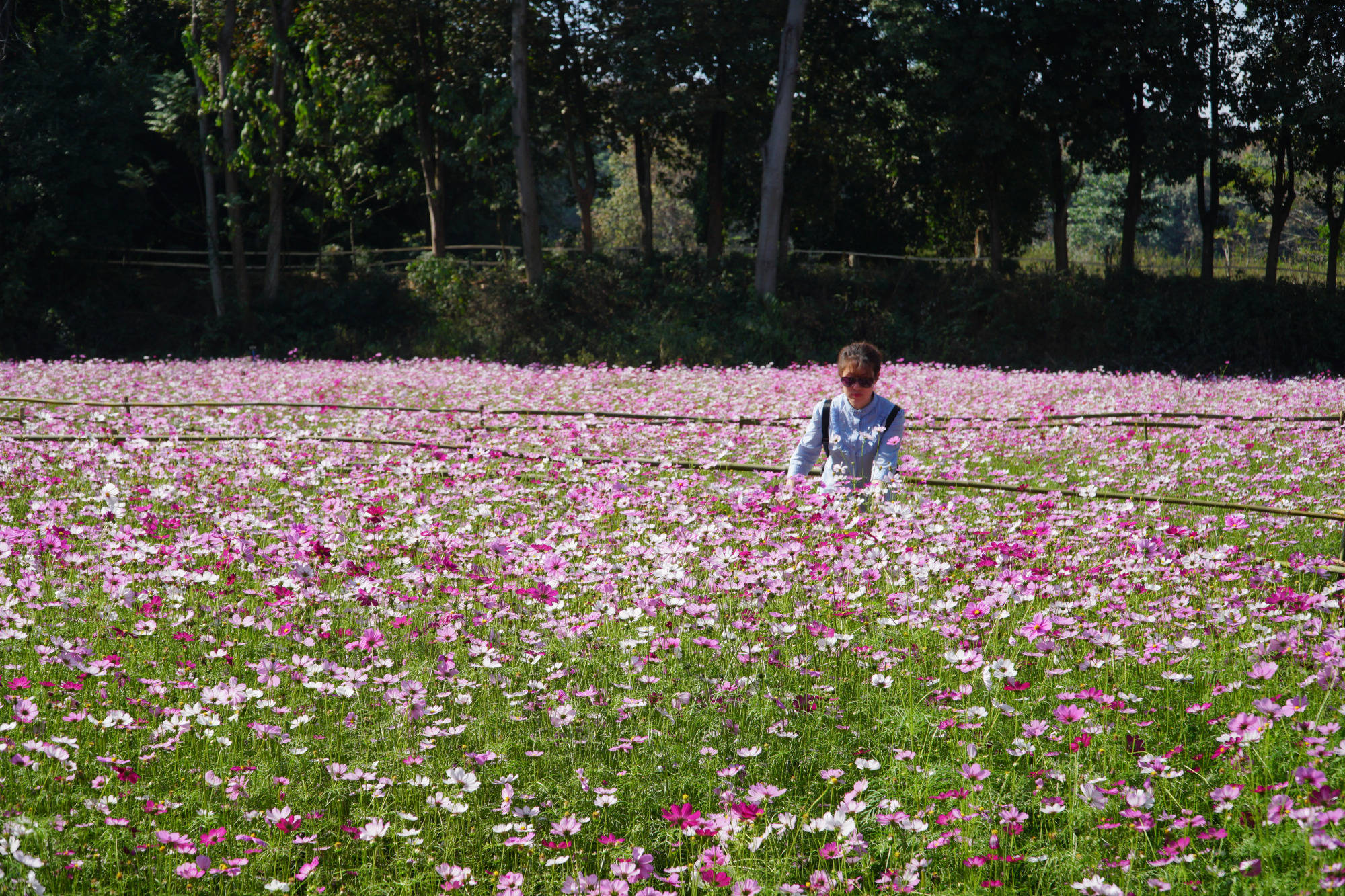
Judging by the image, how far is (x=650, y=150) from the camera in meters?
34.5

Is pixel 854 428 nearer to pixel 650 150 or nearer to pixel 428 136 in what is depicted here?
pixel 428 136

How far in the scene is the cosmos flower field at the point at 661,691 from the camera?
3.17 meters

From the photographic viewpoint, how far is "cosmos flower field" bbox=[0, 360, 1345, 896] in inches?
125

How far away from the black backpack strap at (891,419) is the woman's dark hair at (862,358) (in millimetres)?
248

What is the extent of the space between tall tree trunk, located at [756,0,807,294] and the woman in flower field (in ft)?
70.4

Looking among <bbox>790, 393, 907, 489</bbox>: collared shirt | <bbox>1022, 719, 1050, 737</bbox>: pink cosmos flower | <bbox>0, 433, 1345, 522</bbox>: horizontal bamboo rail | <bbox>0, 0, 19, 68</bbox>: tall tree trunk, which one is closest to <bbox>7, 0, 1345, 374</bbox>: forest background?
<bbox>0, 0, 19, 68</bbox>: tall tree trunk

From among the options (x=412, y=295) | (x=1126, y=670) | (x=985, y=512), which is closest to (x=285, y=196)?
(x=412, y=295)

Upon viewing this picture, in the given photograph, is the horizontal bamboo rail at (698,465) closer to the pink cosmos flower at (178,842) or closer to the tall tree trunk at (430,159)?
the pink cosmos flower at (178,842)

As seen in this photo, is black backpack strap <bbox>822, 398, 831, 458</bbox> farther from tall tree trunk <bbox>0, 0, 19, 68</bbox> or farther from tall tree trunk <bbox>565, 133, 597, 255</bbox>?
tall tree trunk <bbox>565, 133, 597, 255</bbox>

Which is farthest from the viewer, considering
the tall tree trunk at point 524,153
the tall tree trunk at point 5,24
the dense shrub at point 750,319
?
the dense shrub at point 750,319

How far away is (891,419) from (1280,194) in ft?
104

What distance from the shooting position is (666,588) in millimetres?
4816

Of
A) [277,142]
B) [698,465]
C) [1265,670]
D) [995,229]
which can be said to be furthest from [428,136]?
[1265,670]

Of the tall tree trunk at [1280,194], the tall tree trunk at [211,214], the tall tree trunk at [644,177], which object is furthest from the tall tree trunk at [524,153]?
the tall tree trunk at [1280,194]
